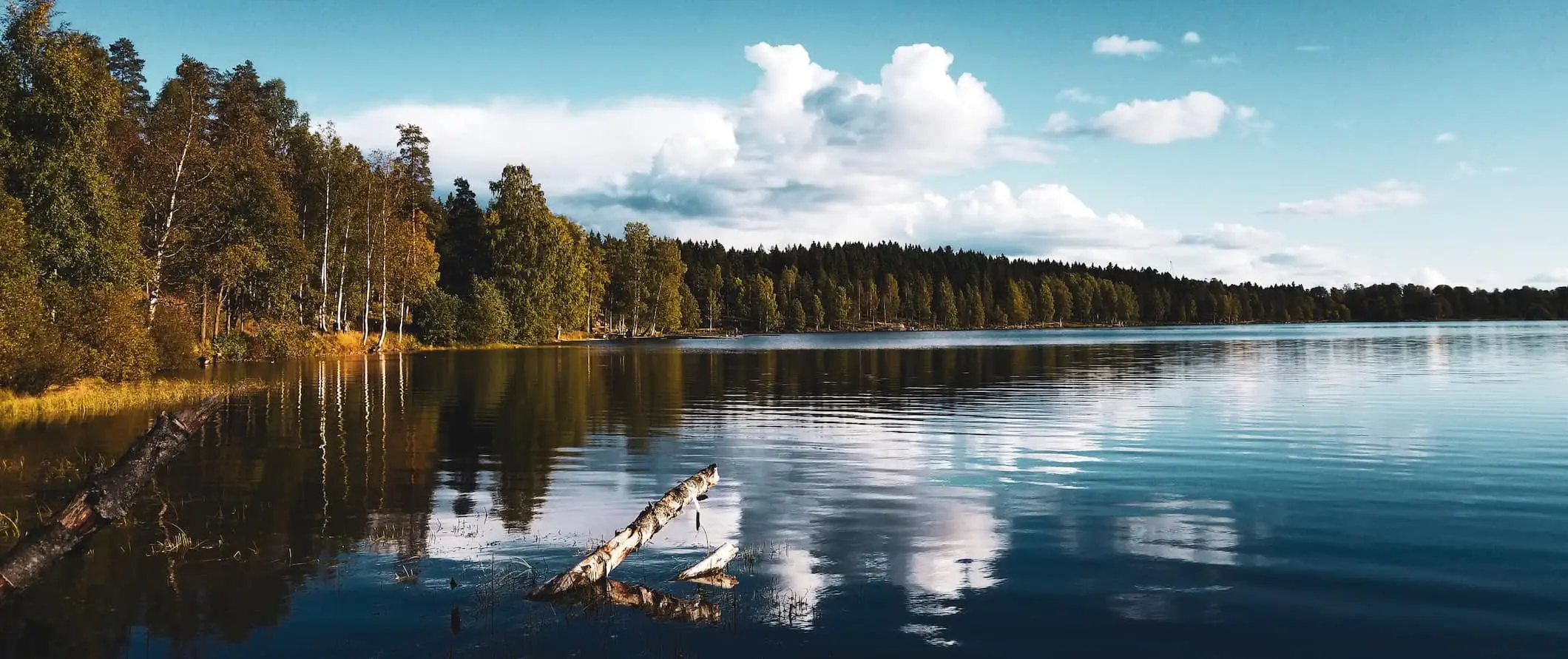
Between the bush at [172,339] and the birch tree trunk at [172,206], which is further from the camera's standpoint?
the birch tree trunk at [172,206]

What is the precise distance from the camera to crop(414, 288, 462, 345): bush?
10381 cm

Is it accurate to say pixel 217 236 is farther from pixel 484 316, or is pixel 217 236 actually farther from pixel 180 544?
pixel 180 544

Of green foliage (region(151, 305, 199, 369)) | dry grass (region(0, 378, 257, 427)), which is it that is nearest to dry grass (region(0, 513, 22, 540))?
dry grass (region(0, 378, 257, 427))

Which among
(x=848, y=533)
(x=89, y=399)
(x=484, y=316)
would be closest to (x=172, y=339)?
(x=89, y=399)

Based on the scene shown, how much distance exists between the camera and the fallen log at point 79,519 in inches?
387

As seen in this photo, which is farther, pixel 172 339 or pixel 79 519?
pixel 172 339

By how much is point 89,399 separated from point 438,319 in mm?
71930

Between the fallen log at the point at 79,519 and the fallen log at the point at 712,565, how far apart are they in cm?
615

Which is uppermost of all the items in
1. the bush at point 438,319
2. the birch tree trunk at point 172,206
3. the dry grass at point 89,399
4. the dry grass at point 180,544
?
the birch tree trunk at point 172,206

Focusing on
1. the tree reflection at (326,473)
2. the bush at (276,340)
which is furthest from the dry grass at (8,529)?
the bush at (276,340)

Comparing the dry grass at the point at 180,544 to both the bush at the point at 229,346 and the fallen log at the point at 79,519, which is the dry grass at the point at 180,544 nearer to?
the fallen log at the point at 79,519

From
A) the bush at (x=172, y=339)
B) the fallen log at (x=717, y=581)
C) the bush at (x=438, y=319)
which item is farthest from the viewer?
the bush at (x=438, y=319)

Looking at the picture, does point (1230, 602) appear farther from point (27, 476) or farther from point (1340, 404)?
point (1340, 404)

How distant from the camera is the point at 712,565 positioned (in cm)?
1170
